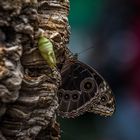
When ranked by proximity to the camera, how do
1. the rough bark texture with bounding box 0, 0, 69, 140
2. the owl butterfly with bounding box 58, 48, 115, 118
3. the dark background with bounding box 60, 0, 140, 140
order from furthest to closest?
the dark background with bounding box 60, 0, 140, 140 < the owl butterfly with bounding box 58, 48, 115, 118 < the rough bark texture with bounding box 0, 0, 69, 140

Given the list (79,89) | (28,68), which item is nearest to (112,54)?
(79,89)

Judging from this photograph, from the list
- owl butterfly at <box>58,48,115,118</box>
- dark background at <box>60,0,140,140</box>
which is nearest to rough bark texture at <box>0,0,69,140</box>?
owl butterfly at <box>58,48,115,118</box>

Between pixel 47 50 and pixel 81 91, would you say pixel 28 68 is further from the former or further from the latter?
pixel 81 91

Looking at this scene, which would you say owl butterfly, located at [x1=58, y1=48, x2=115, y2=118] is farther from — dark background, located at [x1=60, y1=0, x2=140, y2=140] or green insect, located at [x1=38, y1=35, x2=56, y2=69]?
green insect, located at [x1=38, y1=35, x2=56, y2=69]

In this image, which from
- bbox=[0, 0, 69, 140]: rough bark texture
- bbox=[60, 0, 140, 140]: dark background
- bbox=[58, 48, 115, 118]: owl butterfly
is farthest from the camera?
bbox=[60, 0, 140, 140]: dark background

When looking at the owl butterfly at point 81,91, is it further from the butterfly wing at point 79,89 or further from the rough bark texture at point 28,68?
the rough bark texture at point 28,68

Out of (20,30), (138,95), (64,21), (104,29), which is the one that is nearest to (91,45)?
(104,29)

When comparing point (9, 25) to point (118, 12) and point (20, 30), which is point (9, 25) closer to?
point (20, 30)
